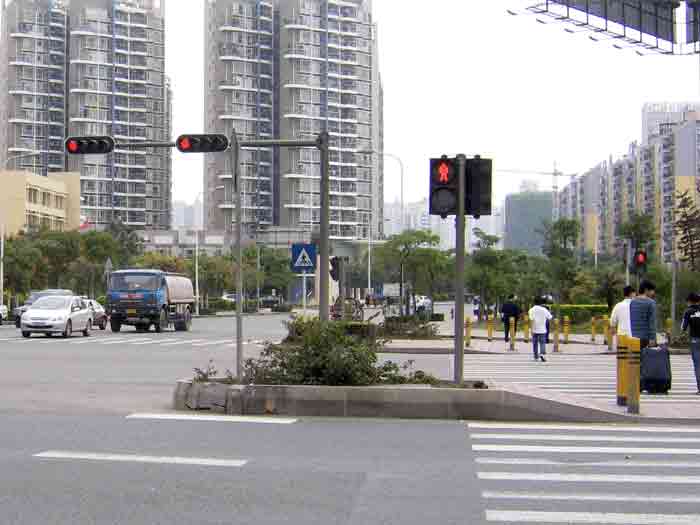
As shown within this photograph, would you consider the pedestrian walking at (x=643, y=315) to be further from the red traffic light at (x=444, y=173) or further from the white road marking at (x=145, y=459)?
the white road marking at (x=145, y=459)

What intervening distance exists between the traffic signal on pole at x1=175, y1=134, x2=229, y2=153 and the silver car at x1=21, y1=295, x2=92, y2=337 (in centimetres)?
1581

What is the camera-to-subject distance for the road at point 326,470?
797 centimetres

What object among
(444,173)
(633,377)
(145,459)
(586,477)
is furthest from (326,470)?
(444,173)

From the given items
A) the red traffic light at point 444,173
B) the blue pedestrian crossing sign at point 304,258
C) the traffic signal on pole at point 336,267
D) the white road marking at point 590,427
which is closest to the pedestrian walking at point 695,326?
the white road marking at point 590,427

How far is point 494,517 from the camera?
7820 millimetres

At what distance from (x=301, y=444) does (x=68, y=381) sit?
9290 millimetres

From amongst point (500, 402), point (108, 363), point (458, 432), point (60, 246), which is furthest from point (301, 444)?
point (60, 246)

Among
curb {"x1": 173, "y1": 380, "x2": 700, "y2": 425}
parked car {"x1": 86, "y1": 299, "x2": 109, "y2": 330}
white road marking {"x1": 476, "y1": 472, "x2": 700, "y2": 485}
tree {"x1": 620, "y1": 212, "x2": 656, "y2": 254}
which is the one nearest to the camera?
white road marking {"x1": 476, "y1": 472, "x2": 700, "y2": 485}

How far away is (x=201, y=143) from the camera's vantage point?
23.7 metres

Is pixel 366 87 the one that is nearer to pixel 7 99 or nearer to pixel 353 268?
pixel 353 268

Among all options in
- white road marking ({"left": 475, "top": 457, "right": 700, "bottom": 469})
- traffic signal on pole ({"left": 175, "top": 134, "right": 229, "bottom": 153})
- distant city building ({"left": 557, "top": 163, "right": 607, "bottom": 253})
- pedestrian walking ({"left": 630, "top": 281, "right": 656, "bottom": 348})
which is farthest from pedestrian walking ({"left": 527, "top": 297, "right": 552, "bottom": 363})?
distant city building ({"left": 557, "top": 163, "right": 607, "bottom": 253})

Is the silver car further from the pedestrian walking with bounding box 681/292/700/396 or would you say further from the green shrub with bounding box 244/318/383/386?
the pedestrian walking with bounding box 681/292/700/396

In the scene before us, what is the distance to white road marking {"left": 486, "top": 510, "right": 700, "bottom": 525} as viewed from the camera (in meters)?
7.72

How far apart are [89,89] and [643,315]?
10363 centimetres
